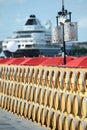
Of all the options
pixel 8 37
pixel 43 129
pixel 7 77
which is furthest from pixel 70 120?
pixel 8 37

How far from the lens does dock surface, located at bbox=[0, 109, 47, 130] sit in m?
19.3

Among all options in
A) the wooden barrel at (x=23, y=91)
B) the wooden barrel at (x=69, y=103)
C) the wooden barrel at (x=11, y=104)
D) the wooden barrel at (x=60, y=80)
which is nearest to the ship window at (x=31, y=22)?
the wooden barrel at (x=11, y=104)

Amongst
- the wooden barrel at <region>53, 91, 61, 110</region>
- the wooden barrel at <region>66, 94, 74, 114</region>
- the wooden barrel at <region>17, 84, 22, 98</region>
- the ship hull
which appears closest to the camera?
the wooden barrel at <region>66, 94, 74, 114</region>

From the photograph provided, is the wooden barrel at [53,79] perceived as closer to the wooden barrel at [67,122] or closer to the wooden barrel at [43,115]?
the wooden barrel at [43,115]

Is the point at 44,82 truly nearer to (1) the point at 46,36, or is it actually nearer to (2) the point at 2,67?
(2) the point at 2,67

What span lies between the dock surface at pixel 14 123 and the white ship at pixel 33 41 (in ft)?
331

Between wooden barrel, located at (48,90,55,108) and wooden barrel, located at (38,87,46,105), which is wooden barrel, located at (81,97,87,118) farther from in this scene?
wooden barrel, located at (38,87,46,105)

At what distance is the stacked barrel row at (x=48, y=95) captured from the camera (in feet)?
48.1

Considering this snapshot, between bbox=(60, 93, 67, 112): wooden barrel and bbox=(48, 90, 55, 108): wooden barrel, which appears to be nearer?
bbox=(60, 93, 67, 112): wooden barrel

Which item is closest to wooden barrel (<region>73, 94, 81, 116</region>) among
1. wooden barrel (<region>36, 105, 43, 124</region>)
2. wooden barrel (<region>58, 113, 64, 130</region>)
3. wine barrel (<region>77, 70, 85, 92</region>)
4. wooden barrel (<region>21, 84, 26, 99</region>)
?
wine barrel (<region>77, 70, 85, 92</region>)

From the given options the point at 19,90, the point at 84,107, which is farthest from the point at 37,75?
the point at 84,107

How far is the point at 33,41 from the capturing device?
5049 inches

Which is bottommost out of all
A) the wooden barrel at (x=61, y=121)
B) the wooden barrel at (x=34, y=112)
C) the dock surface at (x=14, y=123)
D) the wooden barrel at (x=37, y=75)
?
the dock surface at (x=14, y=123)

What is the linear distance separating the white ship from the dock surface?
100851 mm
